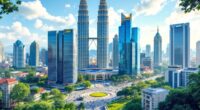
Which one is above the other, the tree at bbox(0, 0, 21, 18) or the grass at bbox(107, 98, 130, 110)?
the tree at bbox(0, 0, 21, 18)

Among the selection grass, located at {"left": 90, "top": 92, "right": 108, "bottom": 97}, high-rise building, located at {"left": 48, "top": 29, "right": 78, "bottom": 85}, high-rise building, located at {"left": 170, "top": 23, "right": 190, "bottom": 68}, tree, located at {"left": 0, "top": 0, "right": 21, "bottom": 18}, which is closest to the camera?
tree, located at {"left": 0, "top": 0, "right": 21, "bottom": 18}

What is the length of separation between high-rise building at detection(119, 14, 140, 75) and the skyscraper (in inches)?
578

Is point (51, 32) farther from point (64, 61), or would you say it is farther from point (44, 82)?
point (44, 82)

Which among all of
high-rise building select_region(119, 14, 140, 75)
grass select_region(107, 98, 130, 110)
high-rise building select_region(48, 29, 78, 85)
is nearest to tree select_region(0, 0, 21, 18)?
grass select_region(107, 98, 130, 110)

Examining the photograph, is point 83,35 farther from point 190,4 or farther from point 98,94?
point 190,4

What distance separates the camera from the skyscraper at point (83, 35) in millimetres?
69500

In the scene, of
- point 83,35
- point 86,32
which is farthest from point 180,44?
point 83,35

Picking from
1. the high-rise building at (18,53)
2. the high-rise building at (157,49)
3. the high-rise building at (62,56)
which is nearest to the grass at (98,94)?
the high-rise building at (62,56)

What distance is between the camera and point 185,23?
65.0 meters

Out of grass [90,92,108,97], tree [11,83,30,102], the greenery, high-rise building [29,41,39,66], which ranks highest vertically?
high-rise building [29,41,39,66]

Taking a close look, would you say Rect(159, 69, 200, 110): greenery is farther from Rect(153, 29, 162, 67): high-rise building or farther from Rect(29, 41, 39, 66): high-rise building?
Rect(153, 29, 162, 67): high-rise building

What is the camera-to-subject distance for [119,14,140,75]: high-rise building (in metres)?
56.7

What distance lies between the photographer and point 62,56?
154ft

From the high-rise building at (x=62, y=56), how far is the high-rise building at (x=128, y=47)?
1485cm
